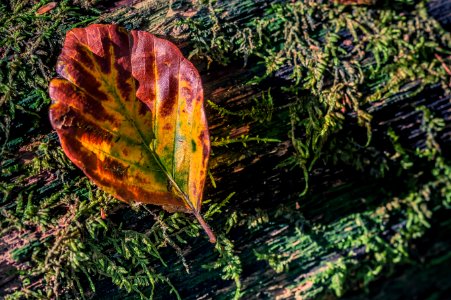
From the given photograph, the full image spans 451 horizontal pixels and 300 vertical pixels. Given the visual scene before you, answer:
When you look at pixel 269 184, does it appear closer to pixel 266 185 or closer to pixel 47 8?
pixel 266 185

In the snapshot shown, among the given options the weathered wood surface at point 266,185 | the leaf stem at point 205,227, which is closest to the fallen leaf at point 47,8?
the weathered wood surface at point 266,185

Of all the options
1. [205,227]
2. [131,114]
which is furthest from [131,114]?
[205,227]

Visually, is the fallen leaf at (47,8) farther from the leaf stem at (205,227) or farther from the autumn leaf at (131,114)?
the leaf stem at (205,227)

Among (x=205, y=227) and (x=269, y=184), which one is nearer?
(x=205, y=227)

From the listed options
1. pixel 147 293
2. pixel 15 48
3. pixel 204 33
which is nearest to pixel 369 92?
pixel 204 33

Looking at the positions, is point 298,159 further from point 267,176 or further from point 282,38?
point 282,38

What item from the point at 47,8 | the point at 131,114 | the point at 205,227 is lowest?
the point at 205,227
